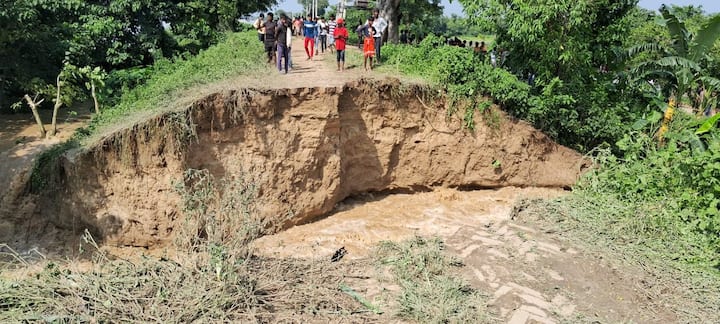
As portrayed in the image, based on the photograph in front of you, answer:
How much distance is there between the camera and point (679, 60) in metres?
9.64

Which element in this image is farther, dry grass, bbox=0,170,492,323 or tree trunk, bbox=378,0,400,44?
tree trunk, bbox=378,0,400,44

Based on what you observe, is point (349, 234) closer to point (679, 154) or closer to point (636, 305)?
point (636, 305)

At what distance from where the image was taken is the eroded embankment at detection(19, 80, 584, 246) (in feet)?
27.0

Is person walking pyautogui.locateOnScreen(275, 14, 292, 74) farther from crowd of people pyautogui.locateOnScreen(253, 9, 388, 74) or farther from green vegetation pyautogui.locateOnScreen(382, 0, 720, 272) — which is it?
green vegetation pyautogui.locateOnScreen(382, 0, 720, 272)

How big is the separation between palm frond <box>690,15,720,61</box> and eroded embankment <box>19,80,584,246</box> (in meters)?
2.97

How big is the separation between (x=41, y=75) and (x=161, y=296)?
10336 millimetres

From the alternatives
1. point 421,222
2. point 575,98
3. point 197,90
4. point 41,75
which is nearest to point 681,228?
point 575,98

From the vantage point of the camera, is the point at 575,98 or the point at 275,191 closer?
the point at 275,191

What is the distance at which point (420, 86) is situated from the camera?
32.6 feet

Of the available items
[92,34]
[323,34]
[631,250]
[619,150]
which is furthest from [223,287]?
[92,34]

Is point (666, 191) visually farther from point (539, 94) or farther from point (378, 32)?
point (378, 32)

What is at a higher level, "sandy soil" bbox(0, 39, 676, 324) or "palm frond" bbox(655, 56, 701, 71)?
"palm frond" bbox(655, 56, 701, 71)

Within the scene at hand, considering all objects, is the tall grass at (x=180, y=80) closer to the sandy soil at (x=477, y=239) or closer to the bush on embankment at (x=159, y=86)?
the bush on embankment at (x=159, y=86)

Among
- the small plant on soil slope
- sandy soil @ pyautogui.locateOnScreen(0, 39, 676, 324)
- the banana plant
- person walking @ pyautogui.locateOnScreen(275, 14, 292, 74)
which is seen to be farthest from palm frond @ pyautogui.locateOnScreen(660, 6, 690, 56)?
person walking @ pyautogui.locateOnScreen(275, 14, 292, 74)
